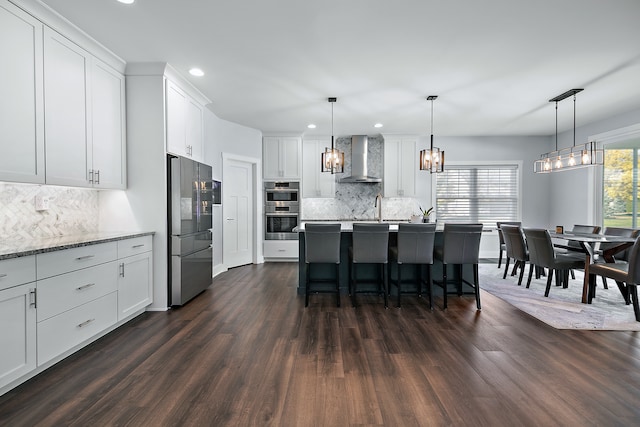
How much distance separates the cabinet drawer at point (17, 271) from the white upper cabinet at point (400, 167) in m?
5.83

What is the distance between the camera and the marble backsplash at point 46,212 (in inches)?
98.4

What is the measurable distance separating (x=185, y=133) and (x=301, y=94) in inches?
63.7

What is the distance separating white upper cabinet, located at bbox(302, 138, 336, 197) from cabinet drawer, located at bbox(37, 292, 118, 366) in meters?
4.44

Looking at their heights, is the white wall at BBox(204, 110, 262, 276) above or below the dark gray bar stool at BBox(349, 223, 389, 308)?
above

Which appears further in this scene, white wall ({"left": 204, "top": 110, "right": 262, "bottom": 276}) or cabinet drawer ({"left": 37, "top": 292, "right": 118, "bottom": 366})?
white wall ({"left": 204, "top": 110, "right": 262, "bottom": 276})

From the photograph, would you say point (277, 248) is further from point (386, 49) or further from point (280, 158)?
point (386, 49)

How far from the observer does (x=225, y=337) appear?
2842 mm

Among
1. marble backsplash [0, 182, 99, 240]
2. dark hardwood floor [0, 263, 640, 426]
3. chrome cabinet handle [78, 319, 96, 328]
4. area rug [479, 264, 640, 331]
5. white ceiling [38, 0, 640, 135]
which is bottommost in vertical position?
dark hardwood floor [0, 263, 640, 426]

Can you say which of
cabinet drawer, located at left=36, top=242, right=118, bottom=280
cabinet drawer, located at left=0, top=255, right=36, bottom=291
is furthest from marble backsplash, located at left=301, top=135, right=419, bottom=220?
cabinet drawer, located at left=0, top=255, right=36, bottom=291

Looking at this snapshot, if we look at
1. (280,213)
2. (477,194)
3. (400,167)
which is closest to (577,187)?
(477,194)

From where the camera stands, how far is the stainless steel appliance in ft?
21.4

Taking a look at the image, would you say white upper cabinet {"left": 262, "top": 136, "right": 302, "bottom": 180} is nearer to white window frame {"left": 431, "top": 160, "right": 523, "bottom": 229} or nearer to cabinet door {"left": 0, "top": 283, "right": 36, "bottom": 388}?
white window frame {"left": 431, "top": 160, "right": 523, "bottom": 229}

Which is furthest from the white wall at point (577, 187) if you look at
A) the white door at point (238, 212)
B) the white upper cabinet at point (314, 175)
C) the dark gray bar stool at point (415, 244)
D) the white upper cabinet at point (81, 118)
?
the white upper cabinet at point (81, 118)

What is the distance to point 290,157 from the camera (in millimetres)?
6637
